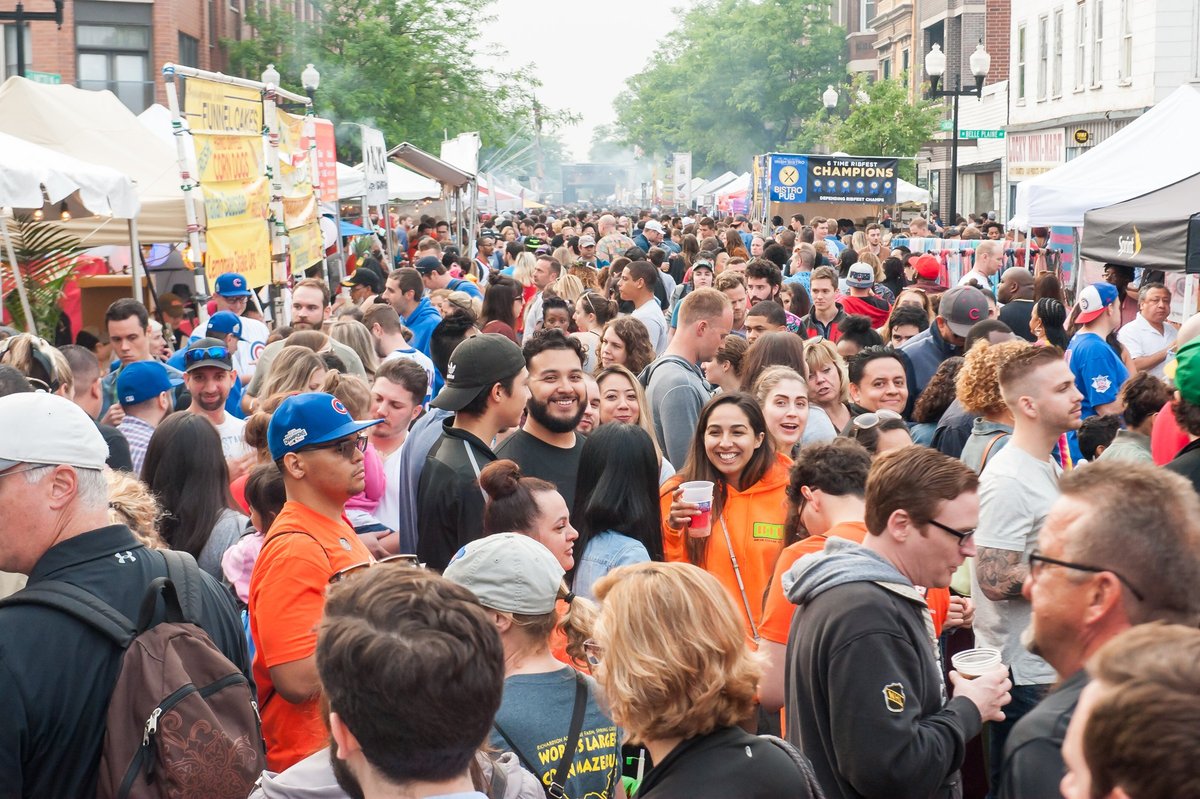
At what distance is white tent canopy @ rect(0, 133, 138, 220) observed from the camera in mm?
9070

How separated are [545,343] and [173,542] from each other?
1900mm

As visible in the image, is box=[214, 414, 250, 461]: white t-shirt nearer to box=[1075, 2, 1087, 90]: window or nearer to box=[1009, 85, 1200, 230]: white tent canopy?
box=[1009, 85, 1200, 230]: white tent canopy

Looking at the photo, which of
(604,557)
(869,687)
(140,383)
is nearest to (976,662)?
(869,687)

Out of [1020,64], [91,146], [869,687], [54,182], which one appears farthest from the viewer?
[1020,64]

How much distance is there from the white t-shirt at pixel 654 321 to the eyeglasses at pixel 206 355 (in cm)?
420

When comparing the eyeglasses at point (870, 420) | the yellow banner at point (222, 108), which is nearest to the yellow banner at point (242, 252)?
the yellow banner at point (222, 108)

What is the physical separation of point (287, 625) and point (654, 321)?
22.5 feet

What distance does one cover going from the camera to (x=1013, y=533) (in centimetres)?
479

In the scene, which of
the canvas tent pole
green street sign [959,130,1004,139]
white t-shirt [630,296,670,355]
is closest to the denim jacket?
white t-shirt [630,296,670,355]

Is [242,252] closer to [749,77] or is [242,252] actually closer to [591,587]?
[591,587]

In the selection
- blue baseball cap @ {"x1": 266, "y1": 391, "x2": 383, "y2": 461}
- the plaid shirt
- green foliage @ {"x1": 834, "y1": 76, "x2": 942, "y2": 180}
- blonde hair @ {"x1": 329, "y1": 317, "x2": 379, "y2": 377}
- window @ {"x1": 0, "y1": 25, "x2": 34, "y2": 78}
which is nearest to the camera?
blue baseball cap @ {"x1": 266, "y1": 391, "x2": 383, "y2": 461}

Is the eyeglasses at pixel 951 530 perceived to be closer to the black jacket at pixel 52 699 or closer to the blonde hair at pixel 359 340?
the black jacket at pixel 52 699

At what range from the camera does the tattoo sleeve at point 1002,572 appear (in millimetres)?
4762

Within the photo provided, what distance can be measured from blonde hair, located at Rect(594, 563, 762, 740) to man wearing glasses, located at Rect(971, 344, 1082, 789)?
6.46 ft
